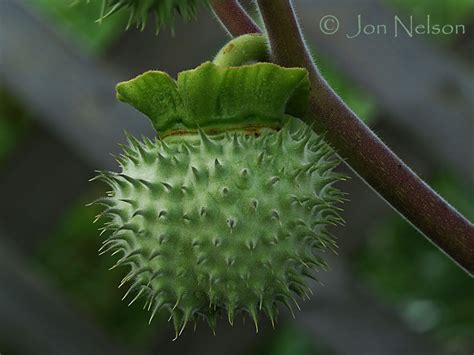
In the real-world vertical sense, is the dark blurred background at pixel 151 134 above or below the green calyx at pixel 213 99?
below

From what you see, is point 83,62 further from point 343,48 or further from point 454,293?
point 454,293

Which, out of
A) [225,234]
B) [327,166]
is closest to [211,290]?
[225,234]
